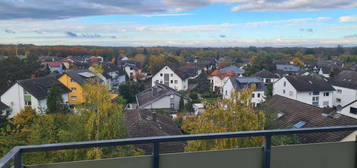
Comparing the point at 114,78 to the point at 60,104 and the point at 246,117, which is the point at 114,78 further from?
the point at 246,117

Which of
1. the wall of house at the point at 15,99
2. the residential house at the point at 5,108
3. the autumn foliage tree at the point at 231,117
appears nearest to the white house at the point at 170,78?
the wall of house at the point at 15,99

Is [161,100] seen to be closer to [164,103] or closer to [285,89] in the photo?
[164,103]

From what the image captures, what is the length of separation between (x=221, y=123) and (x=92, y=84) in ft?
12.8

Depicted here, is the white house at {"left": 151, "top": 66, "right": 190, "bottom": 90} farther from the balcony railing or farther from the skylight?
the balcony railing

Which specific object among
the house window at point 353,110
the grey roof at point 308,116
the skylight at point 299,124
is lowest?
the house window at point 353,110

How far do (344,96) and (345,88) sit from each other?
814 millimetres

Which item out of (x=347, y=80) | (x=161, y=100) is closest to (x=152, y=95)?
(x=161, y=100)

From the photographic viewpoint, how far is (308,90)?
25.1m

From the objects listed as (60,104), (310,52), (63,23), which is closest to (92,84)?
(60,104)

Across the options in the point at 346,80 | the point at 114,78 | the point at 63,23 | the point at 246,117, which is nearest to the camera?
the point at 246,117

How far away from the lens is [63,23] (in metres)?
25.6

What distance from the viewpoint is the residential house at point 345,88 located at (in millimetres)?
27125

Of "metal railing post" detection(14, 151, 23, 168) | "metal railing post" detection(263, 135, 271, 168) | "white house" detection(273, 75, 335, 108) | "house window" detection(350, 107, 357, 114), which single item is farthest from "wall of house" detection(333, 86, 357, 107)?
"metal railing post" detection(14, 151, 23, 168)

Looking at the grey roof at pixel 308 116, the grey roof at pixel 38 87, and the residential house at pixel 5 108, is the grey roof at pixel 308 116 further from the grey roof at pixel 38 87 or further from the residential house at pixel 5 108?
the residential house at pixel 5 108
